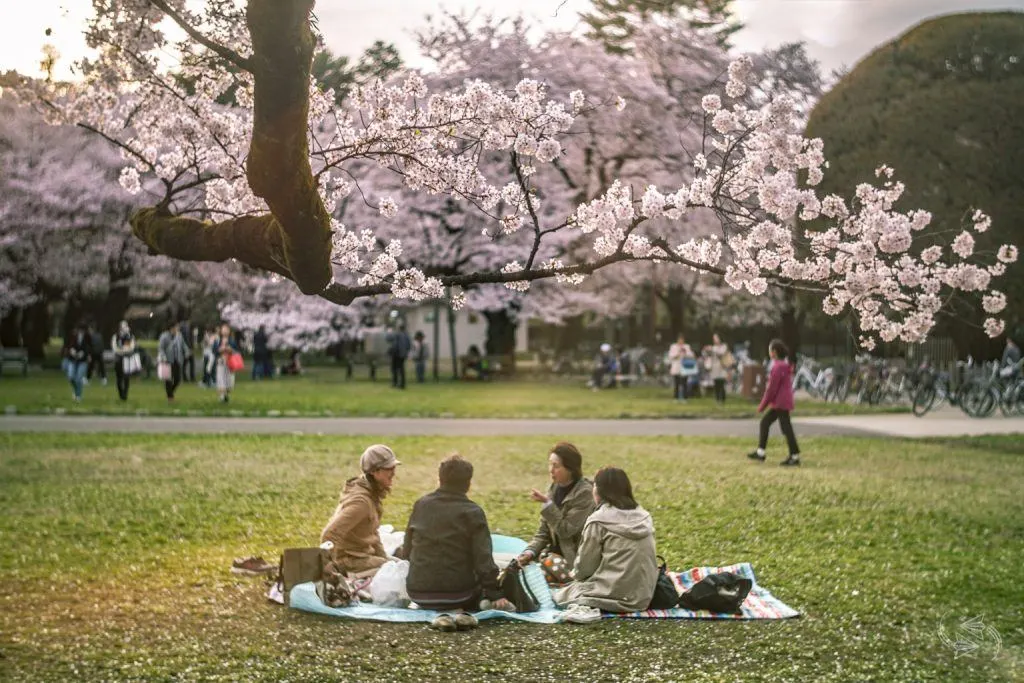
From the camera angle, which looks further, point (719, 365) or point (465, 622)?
point (719, 365)

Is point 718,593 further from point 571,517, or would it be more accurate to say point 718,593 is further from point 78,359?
point 78,359

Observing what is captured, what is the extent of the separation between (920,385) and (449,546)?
1978 cm

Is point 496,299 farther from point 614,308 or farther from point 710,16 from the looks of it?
point 710,16

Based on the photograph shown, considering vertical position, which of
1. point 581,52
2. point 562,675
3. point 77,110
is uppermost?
point 581,52

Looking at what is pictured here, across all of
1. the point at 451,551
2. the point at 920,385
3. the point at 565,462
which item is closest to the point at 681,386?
the point at 920,385

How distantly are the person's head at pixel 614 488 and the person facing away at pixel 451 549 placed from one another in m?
0.86

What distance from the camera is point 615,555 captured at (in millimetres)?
7938

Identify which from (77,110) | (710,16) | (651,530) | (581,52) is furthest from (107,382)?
(651,530)

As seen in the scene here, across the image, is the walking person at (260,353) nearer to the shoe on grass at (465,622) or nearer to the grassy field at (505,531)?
the grassy field at (505,531)

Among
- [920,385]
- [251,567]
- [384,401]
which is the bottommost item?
[251,567]

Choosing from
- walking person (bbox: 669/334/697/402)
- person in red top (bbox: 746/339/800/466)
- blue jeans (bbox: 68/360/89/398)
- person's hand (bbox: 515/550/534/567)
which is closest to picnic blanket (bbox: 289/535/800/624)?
person's hand (bbox: 515/550/534/567)

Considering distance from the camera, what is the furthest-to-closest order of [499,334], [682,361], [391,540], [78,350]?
[499,334] < [682,361] < [78,350] < [391,540]

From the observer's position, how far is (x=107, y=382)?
33.5m

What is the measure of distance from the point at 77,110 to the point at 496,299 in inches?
1128
